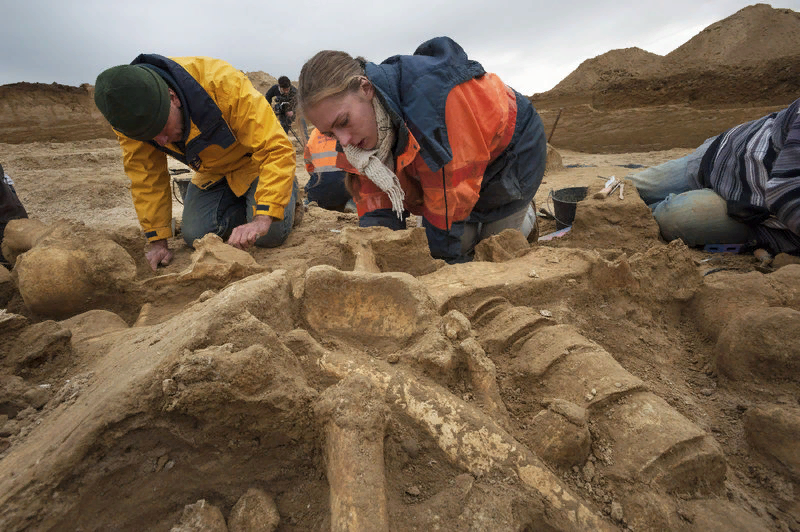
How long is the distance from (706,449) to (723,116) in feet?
30.8

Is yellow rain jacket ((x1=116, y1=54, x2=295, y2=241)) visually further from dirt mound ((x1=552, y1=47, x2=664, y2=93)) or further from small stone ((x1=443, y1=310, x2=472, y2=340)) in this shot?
dirt mound ((x1=552, y1=47, x2=664, y2=93))

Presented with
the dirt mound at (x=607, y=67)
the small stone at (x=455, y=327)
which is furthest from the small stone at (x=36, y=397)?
the dirt mound at (x=607, y=67)

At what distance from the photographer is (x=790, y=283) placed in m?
1.68

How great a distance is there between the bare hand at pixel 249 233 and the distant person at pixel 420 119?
2.10 feet

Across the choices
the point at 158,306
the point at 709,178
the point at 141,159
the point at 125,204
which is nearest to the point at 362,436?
the point at 158,306

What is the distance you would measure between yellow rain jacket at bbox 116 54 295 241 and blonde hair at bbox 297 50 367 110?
0.76 metres

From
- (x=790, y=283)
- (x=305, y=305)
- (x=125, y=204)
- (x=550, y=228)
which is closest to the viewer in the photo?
(x=305, y=305)

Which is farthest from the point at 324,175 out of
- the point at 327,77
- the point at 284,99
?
the point at 284,99

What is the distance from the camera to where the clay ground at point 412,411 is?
Answer: 885mm

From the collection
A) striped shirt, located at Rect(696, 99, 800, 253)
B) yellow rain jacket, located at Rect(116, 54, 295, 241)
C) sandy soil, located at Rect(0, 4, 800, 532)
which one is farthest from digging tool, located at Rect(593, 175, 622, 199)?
yellow rain jacket, located at Rect(116, 54, 295, 241)

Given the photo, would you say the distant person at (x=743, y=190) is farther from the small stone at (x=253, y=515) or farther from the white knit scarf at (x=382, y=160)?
the small stone at (x=253, y=515)

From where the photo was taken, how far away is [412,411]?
1100mm

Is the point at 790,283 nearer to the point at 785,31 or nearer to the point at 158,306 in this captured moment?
the point at 158,306

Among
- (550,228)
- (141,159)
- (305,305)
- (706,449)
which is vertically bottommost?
(550,228)
